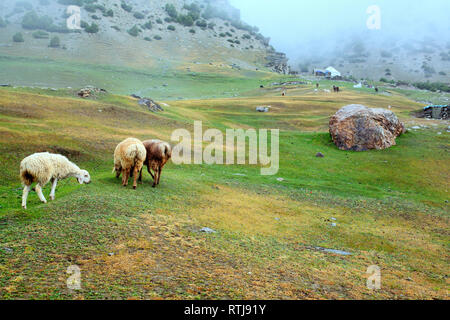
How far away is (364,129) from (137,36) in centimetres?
12392

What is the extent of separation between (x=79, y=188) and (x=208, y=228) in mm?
5793

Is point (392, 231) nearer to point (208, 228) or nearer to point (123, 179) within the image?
point (208, 228)

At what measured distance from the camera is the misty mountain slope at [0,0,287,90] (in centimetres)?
10588

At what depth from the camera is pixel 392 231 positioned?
1498 centimetres

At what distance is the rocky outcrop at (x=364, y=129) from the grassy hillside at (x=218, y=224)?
180 cm

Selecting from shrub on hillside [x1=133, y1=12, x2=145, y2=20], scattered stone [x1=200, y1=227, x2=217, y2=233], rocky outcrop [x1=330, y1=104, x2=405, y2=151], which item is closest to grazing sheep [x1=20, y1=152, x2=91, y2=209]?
scattered stone [x1=200, y1=227, x2=217, y2=233]

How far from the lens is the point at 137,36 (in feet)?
448

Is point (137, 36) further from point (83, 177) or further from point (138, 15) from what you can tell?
point (83, 177)

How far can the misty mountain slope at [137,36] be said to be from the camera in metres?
106

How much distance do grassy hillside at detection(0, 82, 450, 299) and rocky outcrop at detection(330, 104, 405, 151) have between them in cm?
180

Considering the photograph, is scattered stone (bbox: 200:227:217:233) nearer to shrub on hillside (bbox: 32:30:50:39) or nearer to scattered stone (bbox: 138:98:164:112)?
scattered stone (bbox: 138:98:164:112)

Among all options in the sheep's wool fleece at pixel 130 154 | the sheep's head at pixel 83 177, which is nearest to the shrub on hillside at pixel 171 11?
the sheep's wool fleece at pixel 130 154
